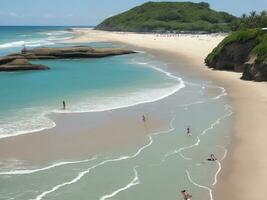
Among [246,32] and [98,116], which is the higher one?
[246,32]

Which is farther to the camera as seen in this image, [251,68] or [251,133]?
[251,68]

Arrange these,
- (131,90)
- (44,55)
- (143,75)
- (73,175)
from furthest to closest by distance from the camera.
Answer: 1. (44,55)
2. (143,75)
3. (131,90)
4. (73,175)

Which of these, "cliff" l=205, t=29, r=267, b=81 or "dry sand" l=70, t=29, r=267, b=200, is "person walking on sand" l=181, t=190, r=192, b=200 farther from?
"cliff" l=205, t=29, r=267, b=81

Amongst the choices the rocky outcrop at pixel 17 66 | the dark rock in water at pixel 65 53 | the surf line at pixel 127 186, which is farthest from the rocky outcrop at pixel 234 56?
the surf line at pixel 127 186

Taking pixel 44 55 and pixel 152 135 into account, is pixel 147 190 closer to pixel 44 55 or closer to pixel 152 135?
pixel 152 135

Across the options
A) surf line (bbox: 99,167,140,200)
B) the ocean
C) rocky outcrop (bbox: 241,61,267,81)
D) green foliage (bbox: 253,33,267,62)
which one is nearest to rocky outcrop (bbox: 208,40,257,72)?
green foliage (bbox: 253,33,267,62)

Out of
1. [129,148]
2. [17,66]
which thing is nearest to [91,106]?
[129,148]

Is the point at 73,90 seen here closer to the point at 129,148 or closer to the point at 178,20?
the point at 129,148

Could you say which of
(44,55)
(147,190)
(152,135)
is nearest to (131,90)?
(152,135)
